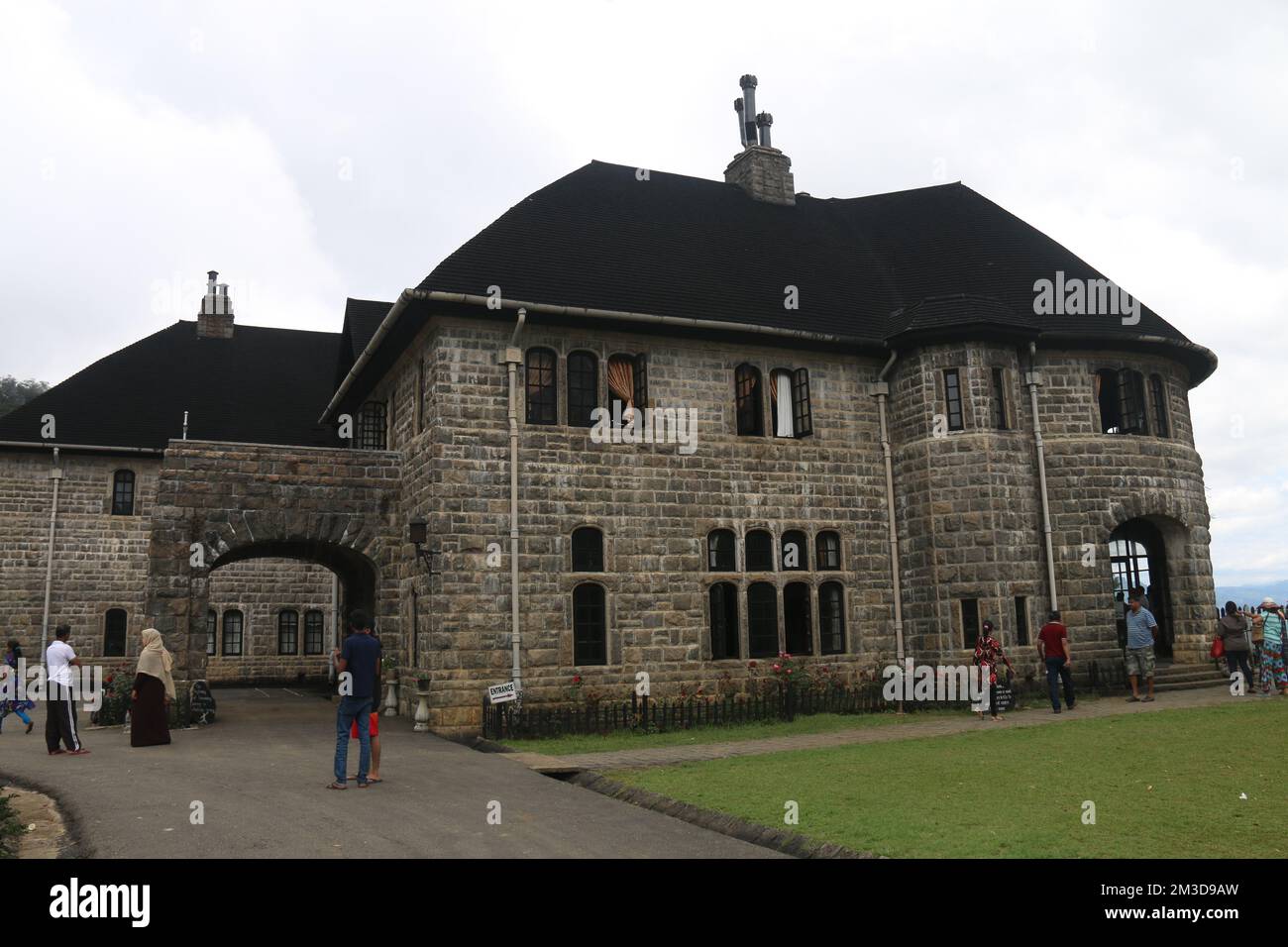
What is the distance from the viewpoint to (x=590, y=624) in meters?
17.2

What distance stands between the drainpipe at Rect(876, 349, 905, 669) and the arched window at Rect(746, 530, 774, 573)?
2.59 m

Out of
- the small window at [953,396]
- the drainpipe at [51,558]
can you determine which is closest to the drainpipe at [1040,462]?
the small window at [953,396]

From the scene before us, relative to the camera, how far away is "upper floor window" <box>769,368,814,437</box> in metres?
19.5

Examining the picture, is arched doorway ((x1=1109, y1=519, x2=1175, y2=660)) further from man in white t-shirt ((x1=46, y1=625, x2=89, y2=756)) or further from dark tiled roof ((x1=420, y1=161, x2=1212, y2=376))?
man in white t-shirt ((x1=46, y1=625, x2=89, y2=756))

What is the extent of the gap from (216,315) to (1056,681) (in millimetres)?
28626

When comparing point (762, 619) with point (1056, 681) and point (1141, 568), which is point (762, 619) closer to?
point (1056, 681)

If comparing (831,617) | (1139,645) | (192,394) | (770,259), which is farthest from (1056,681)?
(192,394)

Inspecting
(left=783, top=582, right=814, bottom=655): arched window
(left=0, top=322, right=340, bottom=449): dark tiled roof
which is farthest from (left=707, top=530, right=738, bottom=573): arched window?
(left=0, top=322, right=340, bottom=449): dark tiled roof

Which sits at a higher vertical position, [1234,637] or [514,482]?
[514,482]

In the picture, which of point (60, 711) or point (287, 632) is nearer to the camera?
point (60, 711)

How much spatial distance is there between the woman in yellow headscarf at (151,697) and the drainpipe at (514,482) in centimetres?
516

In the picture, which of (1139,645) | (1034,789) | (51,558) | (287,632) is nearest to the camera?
(1034,789)
